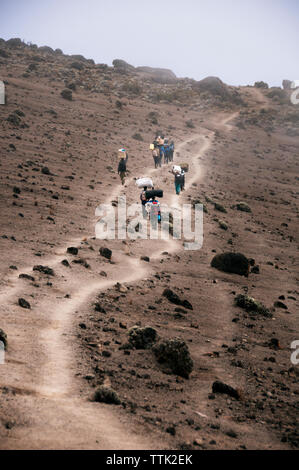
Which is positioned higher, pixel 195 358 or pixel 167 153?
pixel 167 153

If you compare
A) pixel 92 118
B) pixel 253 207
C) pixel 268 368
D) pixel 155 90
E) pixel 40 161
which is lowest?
pixel 268 368

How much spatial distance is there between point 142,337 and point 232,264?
9025mm

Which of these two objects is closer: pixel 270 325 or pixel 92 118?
pixel 270 325

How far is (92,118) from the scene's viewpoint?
174ft

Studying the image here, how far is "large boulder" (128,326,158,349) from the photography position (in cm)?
1038

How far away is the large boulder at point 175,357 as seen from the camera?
9.45 metres

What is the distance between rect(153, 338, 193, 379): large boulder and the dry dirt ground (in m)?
0.19

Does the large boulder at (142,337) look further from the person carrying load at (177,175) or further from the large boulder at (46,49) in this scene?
the large boulder at (46,49)

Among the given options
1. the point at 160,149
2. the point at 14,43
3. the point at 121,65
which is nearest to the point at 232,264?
the point at 160,149

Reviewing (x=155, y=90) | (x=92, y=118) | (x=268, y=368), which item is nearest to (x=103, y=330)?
(x=268, y=368)

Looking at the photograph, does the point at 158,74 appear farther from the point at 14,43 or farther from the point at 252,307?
the point at 252,307
